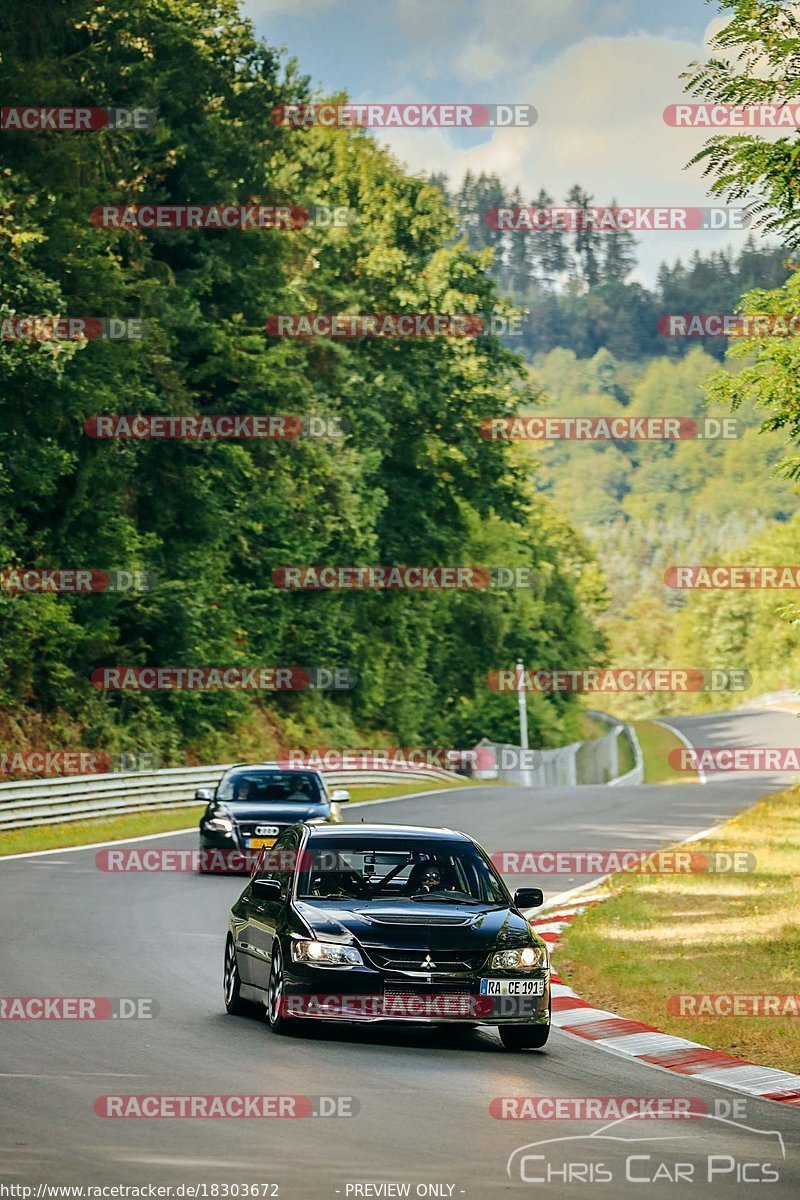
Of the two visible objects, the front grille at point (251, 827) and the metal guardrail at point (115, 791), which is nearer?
the front grille at point (251, 827)

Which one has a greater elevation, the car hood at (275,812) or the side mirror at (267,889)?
the side mirror at (267,889)

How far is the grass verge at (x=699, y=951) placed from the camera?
13.4 metres

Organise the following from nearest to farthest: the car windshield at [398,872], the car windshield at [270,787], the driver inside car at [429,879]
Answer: the car windshield at [398,872], the driver inside car at [429,879], the car windshield at [270,787]

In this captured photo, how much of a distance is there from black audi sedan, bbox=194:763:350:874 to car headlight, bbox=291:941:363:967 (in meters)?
12.5

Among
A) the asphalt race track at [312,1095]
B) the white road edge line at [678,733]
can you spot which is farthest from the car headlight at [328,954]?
the white road edge line at [678,733]

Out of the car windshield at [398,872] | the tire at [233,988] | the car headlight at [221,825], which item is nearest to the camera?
the car windshield at [398,872]

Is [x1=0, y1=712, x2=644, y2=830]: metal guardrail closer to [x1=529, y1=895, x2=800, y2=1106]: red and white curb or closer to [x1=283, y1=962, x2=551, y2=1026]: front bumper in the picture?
[x1=529, y1=895, x2=800, y2=1106]: red and white curb

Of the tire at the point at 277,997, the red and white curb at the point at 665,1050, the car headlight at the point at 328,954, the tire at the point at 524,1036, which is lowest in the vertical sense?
the red and white curb at the point at 665,1050

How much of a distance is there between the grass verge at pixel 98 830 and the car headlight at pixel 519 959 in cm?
1903

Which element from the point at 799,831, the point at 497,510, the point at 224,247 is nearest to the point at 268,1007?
the point at 799,831

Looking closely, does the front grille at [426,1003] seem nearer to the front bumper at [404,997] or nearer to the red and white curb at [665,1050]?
the front bumper at [404,997]

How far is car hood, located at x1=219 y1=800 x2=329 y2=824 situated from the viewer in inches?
974

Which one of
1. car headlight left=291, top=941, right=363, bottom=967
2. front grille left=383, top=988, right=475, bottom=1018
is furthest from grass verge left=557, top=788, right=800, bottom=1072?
car headlight left=291, top=941, right=363, bottom=967

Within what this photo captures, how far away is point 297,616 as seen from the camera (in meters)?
59.2
